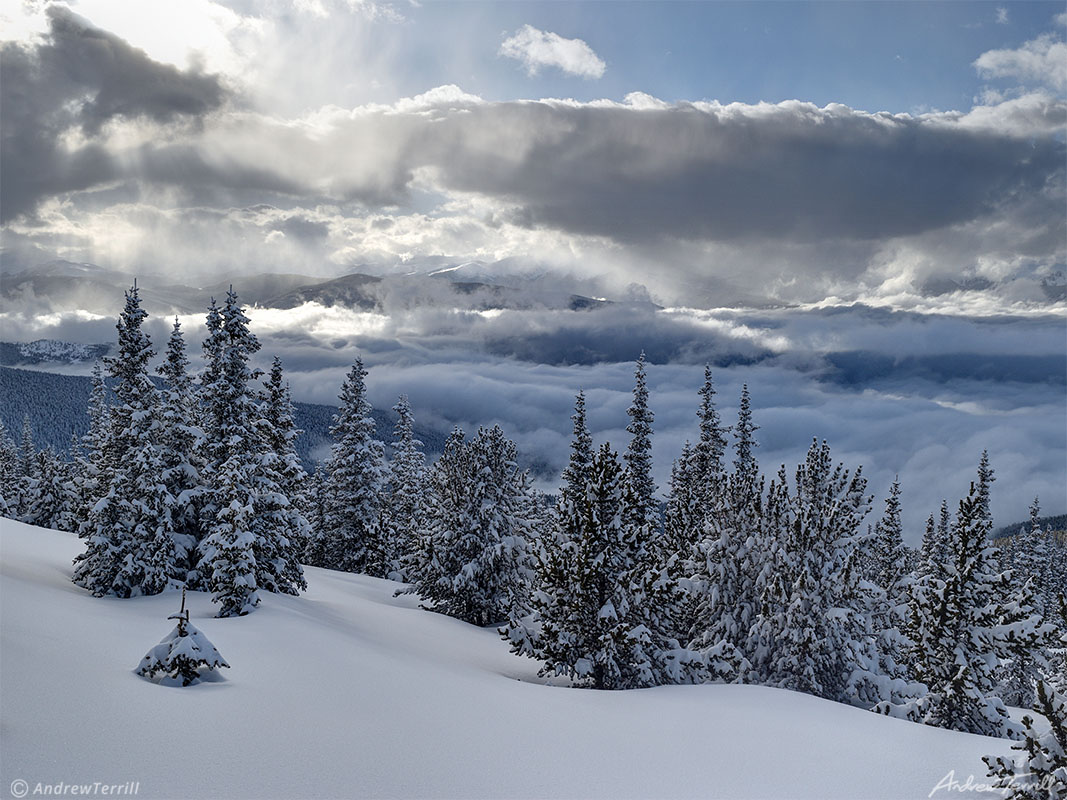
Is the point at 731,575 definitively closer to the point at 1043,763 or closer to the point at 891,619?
the point at 891,619

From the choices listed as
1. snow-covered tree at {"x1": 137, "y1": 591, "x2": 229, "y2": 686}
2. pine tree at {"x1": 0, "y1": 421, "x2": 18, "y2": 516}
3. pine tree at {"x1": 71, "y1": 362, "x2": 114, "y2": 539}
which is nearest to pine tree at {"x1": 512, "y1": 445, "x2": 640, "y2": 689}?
snow-covered tree at {"x1": 137, "y1": 591, "x2": 229, "y2": 686}

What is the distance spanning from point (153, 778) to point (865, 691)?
63.4 ft

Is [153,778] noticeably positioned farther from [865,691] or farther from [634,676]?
[865,691]

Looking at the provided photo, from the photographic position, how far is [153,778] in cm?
873

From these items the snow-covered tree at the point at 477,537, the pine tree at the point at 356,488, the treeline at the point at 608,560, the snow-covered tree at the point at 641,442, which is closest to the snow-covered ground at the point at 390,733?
the treeline at the point at 608,560

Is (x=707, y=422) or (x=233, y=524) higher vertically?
(x=707, y=422)

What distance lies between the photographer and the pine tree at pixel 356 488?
157 ft

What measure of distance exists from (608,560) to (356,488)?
30.9 m

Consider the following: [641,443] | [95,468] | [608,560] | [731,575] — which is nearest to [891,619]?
[731,575]

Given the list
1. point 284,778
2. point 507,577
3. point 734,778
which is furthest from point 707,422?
point 284,778

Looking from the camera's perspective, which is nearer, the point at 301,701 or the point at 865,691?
the point at 301,701

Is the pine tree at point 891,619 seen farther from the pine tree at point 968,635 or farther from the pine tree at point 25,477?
the pine tree at point 25,477

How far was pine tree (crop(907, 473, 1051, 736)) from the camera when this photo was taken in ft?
59.6

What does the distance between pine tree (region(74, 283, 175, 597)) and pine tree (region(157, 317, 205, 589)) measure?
432 millimetres
